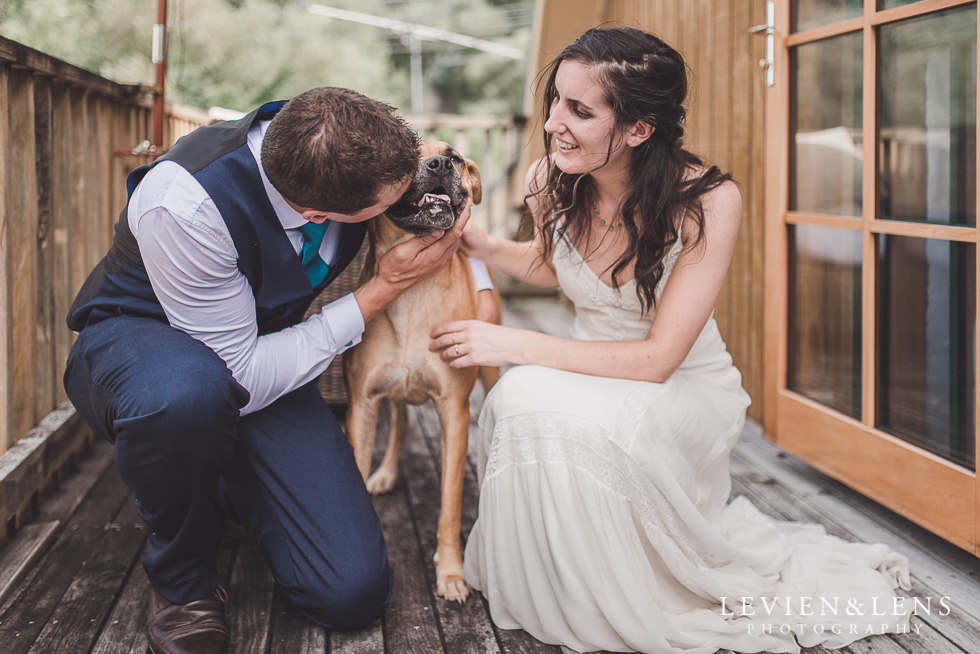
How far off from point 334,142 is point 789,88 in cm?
177

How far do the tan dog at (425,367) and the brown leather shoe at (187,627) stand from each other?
490 mm

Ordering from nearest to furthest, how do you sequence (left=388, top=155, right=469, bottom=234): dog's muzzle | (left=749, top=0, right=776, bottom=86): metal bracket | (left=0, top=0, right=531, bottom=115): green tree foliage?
(left=388, top=155, right=469, bottom=234): dog's muzzle < (left=749, top=0, right=776, bottom=86): metal bracket < (left=0, top=0, right=531, bottom=115): green tree foliage

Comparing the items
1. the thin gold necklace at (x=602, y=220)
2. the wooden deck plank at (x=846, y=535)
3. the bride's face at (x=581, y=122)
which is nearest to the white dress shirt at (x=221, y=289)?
the bride's face at (x=581, y=122)

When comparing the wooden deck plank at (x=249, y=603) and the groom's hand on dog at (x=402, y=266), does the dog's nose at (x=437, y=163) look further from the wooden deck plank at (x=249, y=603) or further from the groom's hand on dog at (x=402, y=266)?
the wooden deck plank at (x=249, y=603)

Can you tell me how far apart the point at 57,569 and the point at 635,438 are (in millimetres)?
1413

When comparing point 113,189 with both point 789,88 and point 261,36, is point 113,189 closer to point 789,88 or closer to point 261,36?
point 789,88

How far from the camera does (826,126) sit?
8.00 feet

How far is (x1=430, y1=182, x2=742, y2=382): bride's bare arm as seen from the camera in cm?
172

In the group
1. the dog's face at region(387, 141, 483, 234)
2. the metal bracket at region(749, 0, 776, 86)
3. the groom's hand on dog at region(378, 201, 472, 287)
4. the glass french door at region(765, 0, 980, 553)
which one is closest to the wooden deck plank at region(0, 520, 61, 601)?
the groom's hand on dog at region(378, 201, 472, 287)

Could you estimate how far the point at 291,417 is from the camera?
5.87 feet

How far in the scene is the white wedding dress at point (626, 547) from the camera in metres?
1.54

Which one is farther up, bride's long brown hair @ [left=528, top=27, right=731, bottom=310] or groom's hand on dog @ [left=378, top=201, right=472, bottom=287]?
bride's long brown hair @ [left=528, top=27, right=731, bottom=310]

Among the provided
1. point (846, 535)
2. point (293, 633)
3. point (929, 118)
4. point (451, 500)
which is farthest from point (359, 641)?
point (929, 118)

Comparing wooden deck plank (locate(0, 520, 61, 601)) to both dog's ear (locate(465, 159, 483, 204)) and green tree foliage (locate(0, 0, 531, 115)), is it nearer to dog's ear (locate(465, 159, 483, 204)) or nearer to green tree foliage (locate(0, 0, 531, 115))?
green tree foliage (locate(0, 0, 531, 115))
